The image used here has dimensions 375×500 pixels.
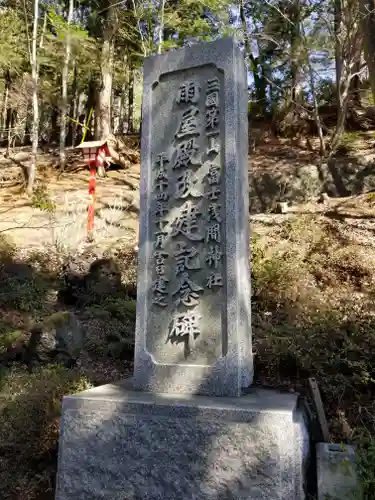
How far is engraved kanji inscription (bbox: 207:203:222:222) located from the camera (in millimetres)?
3234

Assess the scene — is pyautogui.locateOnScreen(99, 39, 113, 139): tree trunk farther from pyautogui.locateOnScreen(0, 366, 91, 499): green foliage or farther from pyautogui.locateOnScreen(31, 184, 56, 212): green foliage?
pyautogui.locateOnScreen(0, 366, 91, 499): green foliage

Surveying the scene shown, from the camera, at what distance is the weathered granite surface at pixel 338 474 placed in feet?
8.32

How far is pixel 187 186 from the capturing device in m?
3.38

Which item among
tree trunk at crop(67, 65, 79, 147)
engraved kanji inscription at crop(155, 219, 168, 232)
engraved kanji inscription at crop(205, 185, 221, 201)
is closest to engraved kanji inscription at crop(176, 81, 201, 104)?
engraved kanji inscription at crop(205, 185, 221, 201)

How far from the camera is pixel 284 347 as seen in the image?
163 inches

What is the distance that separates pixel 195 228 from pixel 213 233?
163 mm

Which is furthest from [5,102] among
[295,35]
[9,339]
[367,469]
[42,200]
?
[367,469]

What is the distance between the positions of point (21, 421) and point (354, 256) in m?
4.90

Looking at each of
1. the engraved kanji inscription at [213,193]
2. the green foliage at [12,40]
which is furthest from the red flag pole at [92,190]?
the engraved kanji inscription at [213,193]

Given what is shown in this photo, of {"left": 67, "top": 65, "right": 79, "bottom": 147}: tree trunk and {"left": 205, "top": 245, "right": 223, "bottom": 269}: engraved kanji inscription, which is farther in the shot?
{"left": 67, "top": 65, "right": 79, "bottom": 147}: tree trunk

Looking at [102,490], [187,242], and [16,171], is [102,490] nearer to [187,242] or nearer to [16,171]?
[187,242]

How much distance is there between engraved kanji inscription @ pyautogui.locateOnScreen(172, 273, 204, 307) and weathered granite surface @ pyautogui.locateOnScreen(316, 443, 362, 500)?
132 centimetres

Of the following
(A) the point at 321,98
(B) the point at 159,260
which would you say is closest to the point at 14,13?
(A) the point at 321,98

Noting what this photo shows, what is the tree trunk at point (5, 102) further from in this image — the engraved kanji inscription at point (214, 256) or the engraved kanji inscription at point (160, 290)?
the engraved kanji inscription at point (214, 256)
